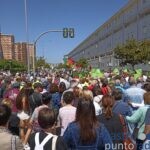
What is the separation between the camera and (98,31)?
121125mm

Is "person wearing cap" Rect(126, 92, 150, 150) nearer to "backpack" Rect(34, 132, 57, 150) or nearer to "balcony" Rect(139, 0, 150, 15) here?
"backpack" Rect(34, 132, 57, 150)

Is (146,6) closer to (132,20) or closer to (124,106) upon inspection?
(132,20)

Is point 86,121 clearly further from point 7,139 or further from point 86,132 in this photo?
point 7,139

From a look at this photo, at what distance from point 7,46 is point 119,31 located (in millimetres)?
89617

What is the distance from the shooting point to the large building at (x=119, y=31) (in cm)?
6919

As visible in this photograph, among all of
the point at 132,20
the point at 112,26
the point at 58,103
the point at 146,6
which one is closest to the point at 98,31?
the point at 112,26

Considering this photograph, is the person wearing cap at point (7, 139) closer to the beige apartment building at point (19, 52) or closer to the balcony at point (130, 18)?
the balcony at point (130, 18)

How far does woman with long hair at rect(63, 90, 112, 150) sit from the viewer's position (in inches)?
203

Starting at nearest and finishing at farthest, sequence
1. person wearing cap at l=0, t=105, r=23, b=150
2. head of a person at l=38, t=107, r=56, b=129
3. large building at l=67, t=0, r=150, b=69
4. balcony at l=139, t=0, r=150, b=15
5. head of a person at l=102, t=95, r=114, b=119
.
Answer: person wearing cap at l=0, t=105, r=23, b=150 → head of a person at l=38, t=107, r=56, b=129 → head of a person at l=102, t=95, r=114, b=119 → balcony at l=139, t=0, r=150, b=15 → large building at l=67, t=0, r=150, b=69

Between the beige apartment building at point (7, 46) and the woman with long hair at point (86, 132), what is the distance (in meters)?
163

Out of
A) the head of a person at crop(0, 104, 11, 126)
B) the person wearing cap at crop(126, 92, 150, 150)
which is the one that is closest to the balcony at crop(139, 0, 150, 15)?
the person wearing cap at crop(126, 92, 150, 150)

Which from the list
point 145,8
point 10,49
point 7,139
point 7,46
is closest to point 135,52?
point 145,8

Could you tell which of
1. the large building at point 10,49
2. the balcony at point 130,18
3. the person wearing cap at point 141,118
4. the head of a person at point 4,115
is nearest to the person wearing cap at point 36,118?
the person wearing cap at point 141,118

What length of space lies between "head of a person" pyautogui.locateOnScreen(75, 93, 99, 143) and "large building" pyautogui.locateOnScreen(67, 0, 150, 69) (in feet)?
197
